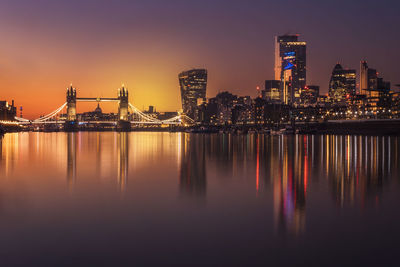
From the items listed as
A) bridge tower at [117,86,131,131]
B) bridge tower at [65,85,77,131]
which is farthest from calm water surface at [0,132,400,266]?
bridge tower at [65,85,77,131]

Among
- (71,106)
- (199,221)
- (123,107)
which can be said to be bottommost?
(199,221)

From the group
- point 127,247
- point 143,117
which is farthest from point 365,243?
point 143,117

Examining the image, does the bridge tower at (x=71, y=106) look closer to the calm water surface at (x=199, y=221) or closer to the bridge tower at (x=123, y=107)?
the bridge tower at (x=123, y=107)

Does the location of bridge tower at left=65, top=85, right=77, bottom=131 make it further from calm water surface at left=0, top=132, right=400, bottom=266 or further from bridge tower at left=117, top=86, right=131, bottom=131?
calm water surface at left=0, top=132, right=400, bottom=266

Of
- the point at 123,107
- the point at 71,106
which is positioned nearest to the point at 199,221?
the point at 123,107

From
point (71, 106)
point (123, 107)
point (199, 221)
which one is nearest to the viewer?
point (199, 221)

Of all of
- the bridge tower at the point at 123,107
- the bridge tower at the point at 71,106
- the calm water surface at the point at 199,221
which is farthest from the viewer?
the bridge tower at the point at 71,106

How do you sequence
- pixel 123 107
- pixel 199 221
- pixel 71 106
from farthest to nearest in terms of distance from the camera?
pixel 71 106
pixel 123 107
pixel 199 221

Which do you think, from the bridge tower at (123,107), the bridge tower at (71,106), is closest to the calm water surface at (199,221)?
the bridge tower at (123,107)

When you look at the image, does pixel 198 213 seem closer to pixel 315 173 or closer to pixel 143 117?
pixel 315 173

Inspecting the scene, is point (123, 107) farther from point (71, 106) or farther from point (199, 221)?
point (199, 221)

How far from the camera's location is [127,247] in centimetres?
677

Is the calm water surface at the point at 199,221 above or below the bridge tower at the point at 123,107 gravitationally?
below

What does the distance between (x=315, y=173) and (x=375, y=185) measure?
3.64 meters
